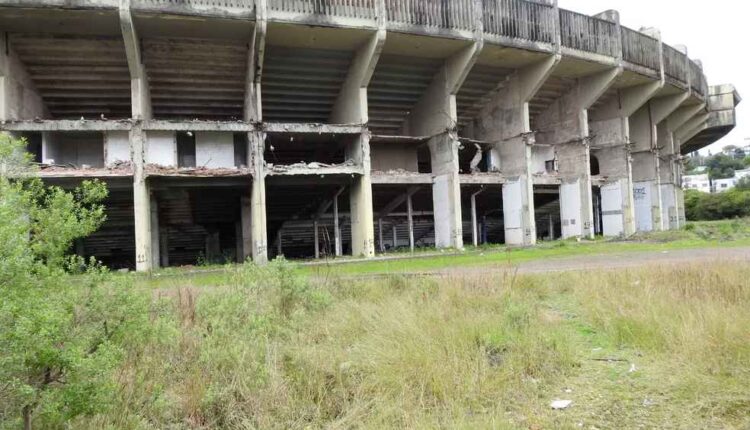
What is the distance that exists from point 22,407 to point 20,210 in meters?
1.35

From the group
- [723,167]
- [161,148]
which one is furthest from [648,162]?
[723,167]

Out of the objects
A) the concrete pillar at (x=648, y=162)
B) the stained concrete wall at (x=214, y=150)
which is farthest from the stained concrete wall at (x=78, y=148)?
the concrete pillar at (x=648, y=162)

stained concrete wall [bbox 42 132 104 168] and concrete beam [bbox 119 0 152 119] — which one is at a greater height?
concrete beam [bbox 119 0 152 119]

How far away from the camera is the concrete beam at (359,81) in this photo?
17.3m

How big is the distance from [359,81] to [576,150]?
12.5 meters

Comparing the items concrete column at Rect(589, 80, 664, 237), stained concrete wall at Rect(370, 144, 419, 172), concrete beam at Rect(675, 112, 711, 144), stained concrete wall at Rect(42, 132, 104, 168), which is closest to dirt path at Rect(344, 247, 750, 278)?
stained concrete wall at Rect(370, 144, 419, 172)

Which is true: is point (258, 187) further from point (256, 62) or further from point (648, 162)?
point (648, 162)

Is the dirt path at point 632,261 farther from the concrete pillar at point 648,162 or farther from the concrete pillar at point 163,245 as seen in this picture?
the concrete pillar at point 648,162

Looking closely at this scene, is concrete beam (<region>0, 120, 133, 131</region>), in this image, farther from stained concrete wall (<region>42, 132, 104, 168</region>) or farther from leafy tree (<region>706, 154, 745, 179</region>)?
leafy tree (<region>706, 154, 745, 179</region>)

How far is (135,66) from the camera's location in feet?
51.5

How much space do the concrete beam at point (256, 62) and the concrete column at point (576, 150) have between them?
52.5 feet

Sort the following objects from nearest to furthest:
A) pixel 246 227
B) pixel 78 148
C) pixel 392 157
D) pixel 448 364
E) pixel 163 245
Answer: pixel 448 364
pixel 78 148
pixel 246 227
pixel 163 245
pixel 392 157

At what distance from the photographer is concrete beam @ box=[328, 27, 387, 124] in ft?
56.7

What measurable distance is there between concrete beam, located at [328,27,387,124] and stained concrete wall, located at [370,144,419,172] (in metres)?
3.05
